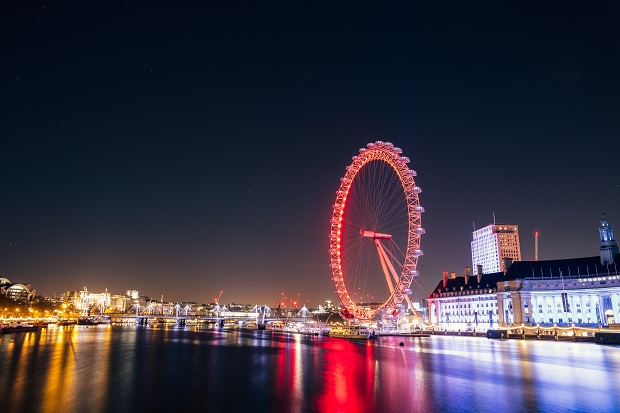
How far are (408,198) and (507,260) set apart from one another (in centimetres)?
6468

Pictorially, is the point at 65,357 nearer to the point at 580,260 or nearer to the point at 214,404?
the point at 214,404

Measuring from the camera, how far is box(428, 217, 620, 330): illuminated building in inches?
3900

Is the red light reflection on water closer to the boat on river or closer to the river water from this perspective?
the river water

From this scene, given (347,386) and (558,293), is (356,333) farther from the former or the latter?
(347,386)

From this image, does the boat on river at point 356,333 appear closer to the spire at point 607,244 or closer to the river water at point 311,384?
the river water at point 311,384

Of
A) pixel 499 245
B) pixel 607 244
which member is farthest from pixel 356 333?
pixel 499 245

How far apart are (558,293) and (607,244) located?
15031 millimetres

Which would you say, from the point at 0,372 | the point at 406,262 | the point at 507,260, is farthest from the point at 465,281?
the point at 0,372

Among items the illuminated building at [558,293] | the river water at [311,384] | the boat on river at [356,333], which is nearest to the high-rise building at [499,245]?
the illuminated building at [558,293]

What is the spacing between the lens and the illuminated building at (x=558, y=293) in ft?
325

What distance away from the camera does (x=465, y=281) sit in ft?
432

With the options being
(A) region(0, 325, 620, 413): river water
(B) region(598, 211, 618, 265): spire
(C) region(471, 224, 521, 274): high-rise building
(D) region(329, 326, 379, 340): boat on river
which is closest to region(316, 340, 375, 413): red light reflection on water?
(A) region(0, 325, 620, 413): river water

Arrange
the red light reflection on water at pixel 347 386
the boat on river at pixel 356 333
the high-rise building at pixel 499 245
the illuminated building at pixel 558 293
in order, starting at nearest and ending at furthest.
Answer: the red light reflection on water at pixel 347 386, the boat on river at pixel 356 333, the illuminated building at pixel 558 293, the high-rise building at pixel 499 245

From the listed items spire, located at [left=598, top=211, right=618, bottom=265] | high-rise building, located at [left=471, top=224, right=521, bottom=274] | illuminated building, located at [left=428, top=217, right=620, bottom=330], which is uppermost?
high-rise building, located at [left=471, top=224, right=521, bottom=274]
